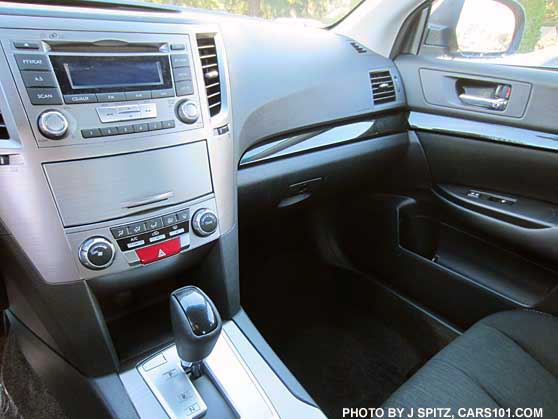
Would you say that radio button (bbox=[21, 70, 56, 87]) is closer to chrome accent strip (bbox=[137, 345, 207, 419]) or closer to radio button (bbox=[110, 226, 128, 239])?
radio button (bbox=[110, 226, 128, 239])

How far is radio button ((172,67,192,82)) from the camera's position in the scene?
68 cm

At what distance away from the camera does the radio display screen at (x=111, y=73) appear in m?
0.59

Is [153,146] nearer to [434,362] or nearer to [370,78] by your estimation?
[434,362]

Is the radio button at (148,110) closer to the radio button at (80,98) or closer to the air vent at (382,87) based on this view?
the radio button at (80,98)

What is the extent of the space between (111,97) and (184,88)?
0.12m

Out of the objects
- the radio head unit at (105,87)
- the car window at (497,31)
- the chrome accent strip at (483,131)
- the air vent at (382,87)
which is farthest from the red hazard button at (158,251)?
the car window at (497,31)

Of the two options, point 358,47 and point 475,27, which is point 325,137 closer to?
point 358,47

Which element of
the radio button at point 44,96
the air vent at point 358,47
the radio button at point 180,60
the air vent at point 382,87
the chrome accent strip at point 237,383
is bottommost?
the chrome accent strip at point 237,383

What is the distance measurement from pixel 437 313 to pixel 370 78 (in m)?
0.77

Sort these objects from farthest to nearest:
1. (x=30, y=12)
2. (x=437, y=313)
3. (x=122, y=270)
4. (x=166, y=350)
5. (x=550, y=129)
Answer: (x=437, y=313) < (x=550, y=129) < (x=166, y=350) < (x=122, y=270) < (x=30, y=12)

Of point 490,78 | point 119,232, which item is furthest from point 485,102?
point 119,232

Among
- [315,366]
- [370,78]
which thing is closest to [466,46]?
[370,78]

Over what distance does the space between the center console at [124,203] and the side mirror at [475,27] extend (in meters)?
0.97

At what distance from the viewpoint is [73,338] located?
28.6 inches
